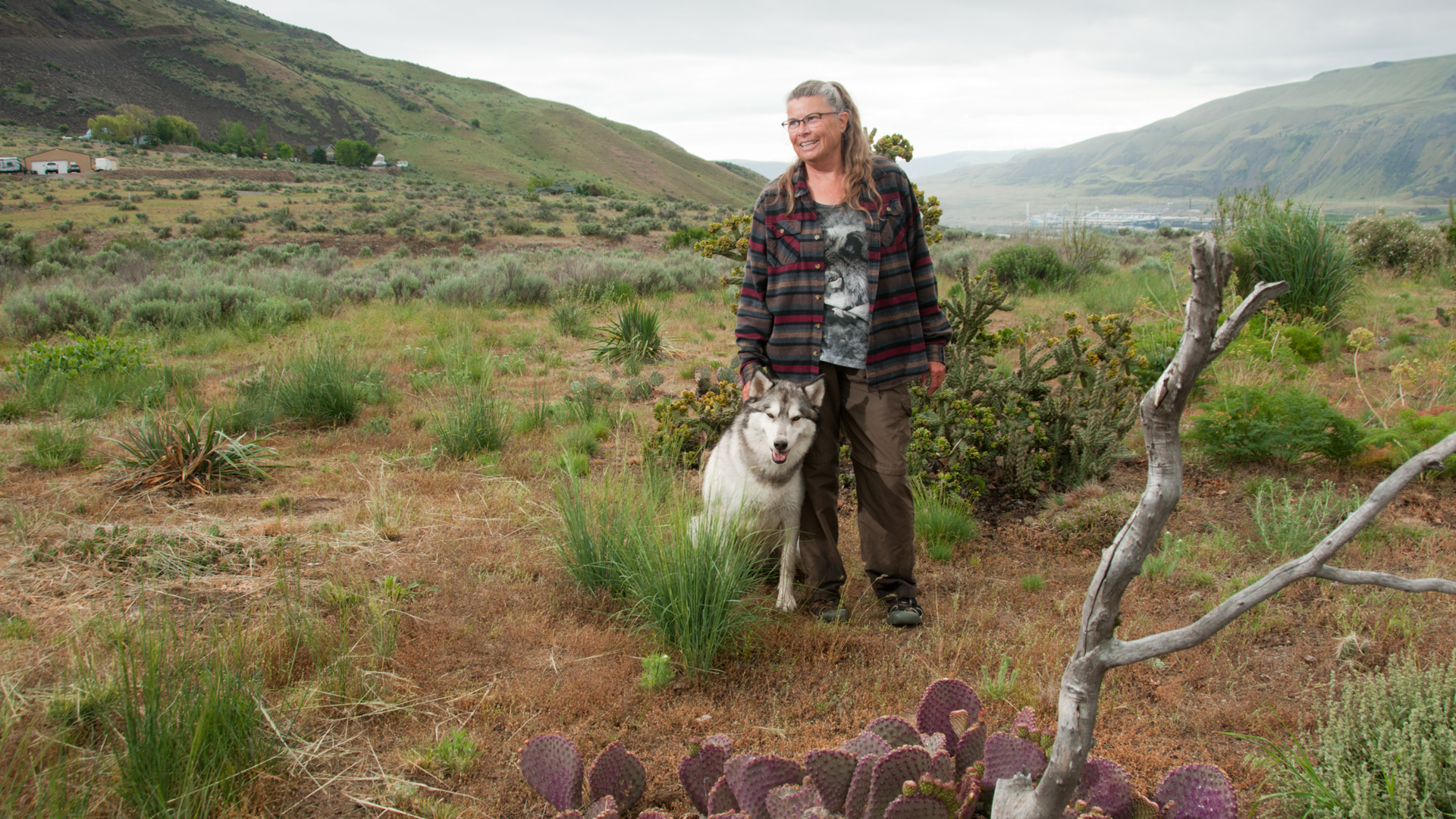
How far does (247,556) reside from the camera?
402 cm

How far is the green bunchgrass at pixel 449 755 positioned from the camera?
2646 mm

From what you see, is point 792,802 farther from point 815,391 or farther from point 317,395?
point 317,395

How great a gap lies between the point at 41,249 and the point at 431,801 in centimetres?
2127

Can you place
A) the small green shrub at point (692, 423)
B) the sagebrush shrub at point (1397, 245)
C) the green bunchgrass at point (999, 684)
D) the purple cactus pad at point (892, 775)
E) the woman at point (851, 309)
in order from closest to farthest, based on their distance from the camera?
the purple cactus pad at point (892, 775) → the green bunchgrass at point (999, 684) → the woman at point (851, 309) → the small green shrub at point (692, 423) → the sagebrush shrub at point (1397, 245)

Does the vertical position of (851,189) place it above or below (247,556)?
above

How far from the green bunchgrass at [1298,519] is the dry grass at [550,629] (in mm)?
143

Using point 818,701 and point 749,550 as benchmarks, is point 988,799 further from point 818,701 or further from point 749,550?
point 749,550

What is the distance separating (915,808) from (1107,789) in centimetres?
66

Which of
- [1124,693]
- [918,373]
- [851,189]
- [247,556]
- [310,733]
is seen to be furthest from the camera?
[247,556]

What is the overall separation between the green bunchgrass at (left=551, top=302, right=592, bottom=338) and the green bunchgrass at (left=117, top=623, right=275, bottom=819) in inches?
328

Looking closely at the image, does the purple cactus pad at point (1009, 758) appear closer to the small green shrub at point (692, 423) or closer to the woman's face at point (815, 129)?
the woman's face at point (815, 129)

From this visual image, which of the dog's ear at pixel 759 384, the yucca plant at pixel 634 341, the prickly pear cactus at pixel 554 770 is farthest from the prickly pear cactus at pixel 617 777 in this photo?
the yucca plant at pixel 634 341

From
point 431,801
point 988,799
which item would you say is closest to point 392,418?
point 431,801

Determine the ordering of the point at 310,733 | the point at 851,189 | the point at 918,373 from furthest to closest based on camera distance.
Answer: the point at 918,373, the point at 851,189, the point at 310,733
